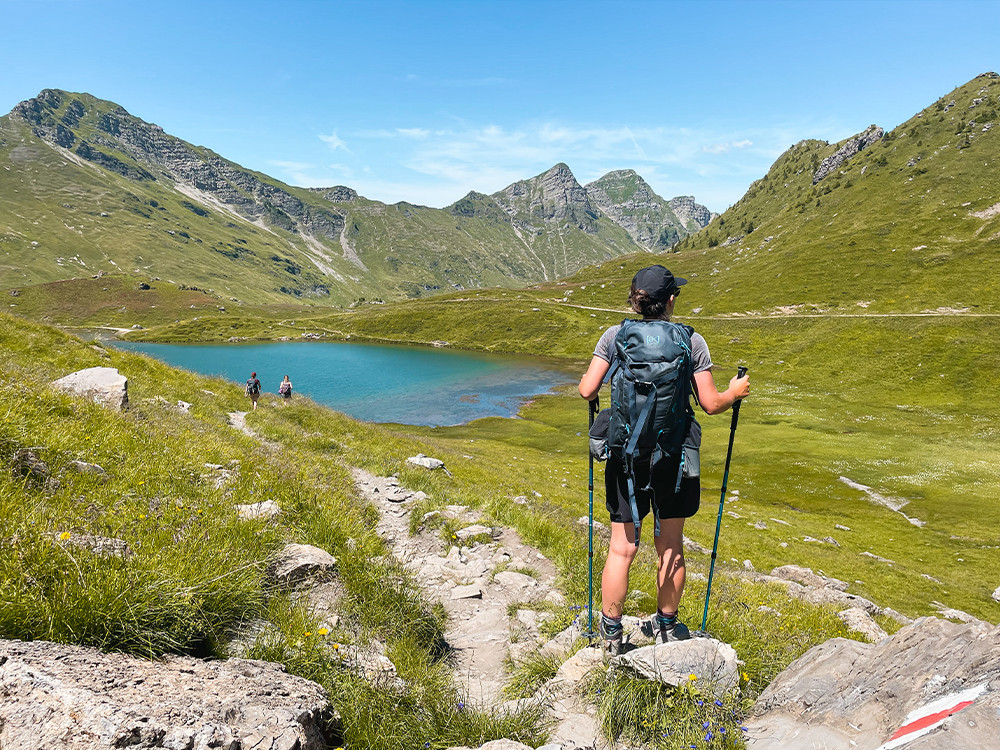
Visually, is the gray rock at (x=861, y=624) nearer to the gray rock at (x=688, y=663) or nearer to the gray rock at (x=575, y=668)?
the gray rock at (x=688, y=663)

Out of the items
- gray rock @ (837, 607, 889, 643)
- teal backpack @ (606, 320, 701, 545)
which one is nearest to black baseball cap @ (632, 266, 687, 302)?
teal backpack @ (606, 320, 701, 545)

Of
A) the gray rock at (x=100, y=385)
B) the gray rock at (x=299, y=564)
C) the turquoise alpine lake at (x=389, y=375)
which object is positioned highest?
the gray rock at (x=100, y=385)

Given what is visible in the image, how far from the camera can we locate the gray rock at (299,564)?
18.3ft

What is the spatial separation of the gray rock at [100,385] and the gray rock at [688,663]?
11839mm

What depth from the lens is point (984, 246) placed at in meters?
124

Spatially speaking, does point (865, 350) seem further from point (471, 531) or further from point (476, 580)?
point (476, 580)

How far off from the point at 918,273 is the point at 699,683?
168840mm

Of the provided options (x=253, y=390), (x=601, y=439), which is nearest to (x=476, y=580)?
(x=601, y=439)

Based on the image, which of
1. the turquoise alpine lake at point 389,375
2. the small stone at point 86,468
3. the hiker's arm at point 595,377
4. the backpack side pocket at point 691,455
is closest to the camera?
the backpack side pocket at point 691,455

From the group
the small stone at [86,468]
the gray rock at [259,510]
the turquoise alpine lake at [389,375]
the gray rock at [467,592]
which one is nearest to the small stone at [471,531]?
the gray rock at [467,592]

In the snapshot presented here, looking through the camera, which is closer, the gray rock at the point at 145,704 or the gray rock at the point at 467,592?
the gray rock at the point at 145,704

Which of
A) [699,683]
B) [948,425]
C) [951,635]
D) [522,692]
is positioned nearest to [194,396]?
[522,692]

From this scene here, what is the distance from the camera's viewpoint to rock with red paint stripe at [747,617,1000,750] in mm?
3014

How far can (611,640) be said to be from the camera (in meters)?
5.44
